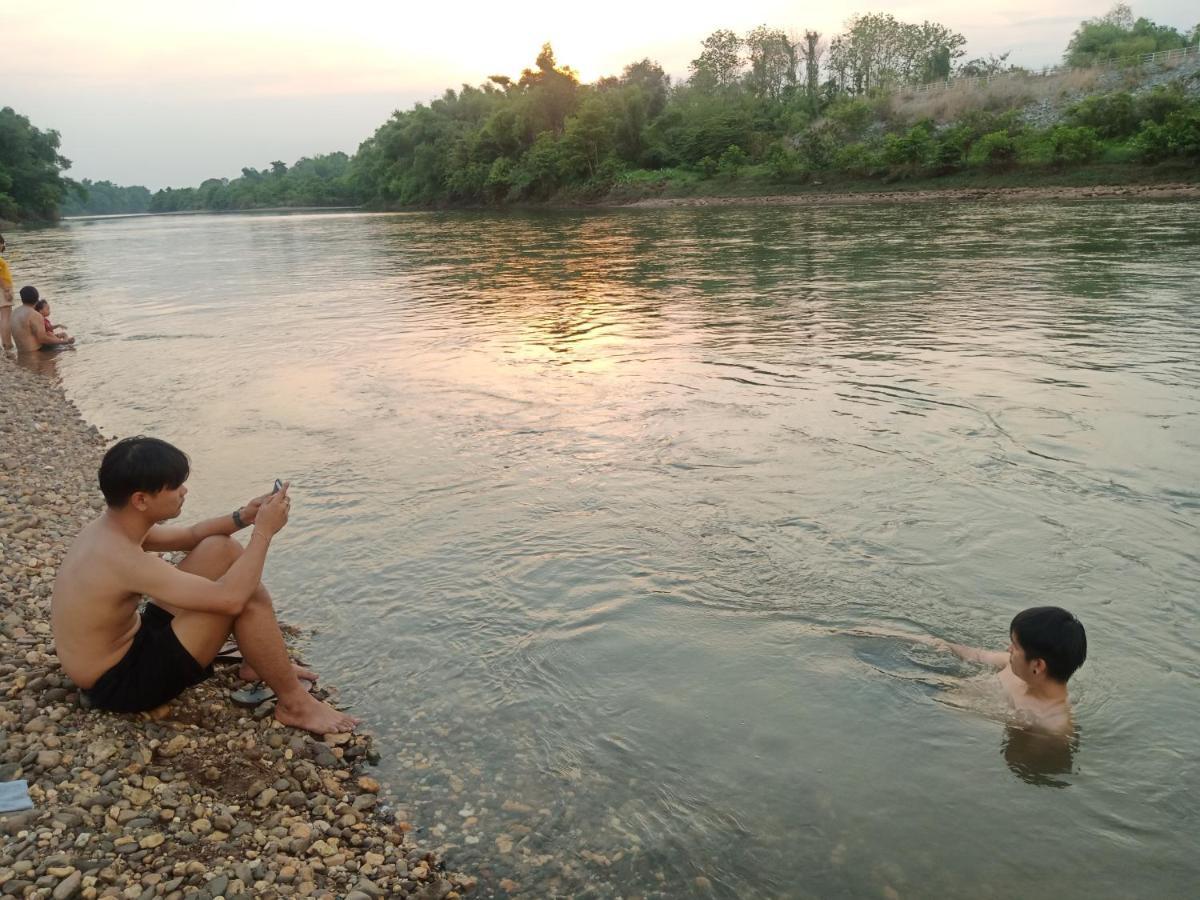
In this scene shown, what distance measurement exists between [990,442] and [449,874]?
283 inches

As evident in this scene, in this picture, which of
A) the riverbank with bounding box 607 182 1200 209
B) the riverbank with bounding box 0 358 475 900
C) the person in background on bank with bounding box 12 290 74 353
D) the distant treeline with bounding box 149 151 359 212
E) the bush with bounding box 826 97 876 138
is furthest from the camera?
the distant treeline with bounding box 149 151 359 212

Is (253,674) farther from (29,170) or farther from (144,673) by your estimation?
(29,170)

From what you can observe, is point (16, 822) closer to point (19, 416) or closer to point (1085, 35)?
point (19, 416)

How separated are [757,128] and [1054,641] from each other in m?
81.0

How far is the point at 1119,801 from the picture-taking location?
4121 mm

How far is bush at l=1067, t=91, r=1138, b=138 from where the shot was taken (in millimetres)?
49531

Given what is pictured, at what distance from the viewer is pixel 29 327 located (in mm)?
16156

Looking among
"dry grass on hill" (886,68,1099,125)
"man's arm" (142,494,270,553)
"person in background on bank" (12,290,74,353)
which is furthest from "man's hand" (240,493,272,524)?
"dry grass on hill" (886,68,1099,125)

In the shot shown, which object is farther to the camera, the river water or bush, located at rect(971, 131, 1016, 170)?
bush, located at rect(971, 131, 1016, 170)

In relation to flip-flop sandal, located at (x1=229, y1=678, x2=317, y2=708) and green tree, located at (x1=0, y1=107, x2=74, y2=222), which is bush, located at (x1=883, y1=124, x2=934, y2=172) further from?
green tree, located at (x1=0, y1=107, x2=74, y2=222)

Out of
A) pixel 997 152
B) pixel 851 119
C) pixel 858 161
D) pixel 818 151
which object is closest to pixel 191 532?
pixel 997 152

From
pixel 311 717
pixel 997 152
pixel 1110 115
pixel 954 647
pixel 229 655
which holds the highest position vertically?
pixel 1110 115

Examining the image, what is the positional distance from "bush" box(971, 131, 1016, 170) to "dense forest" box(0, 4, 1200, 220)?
0.29 feet

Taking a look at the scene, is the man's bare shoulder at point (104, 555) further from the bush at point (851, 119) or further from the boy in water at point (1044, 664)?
the bush at point (851, 119)
